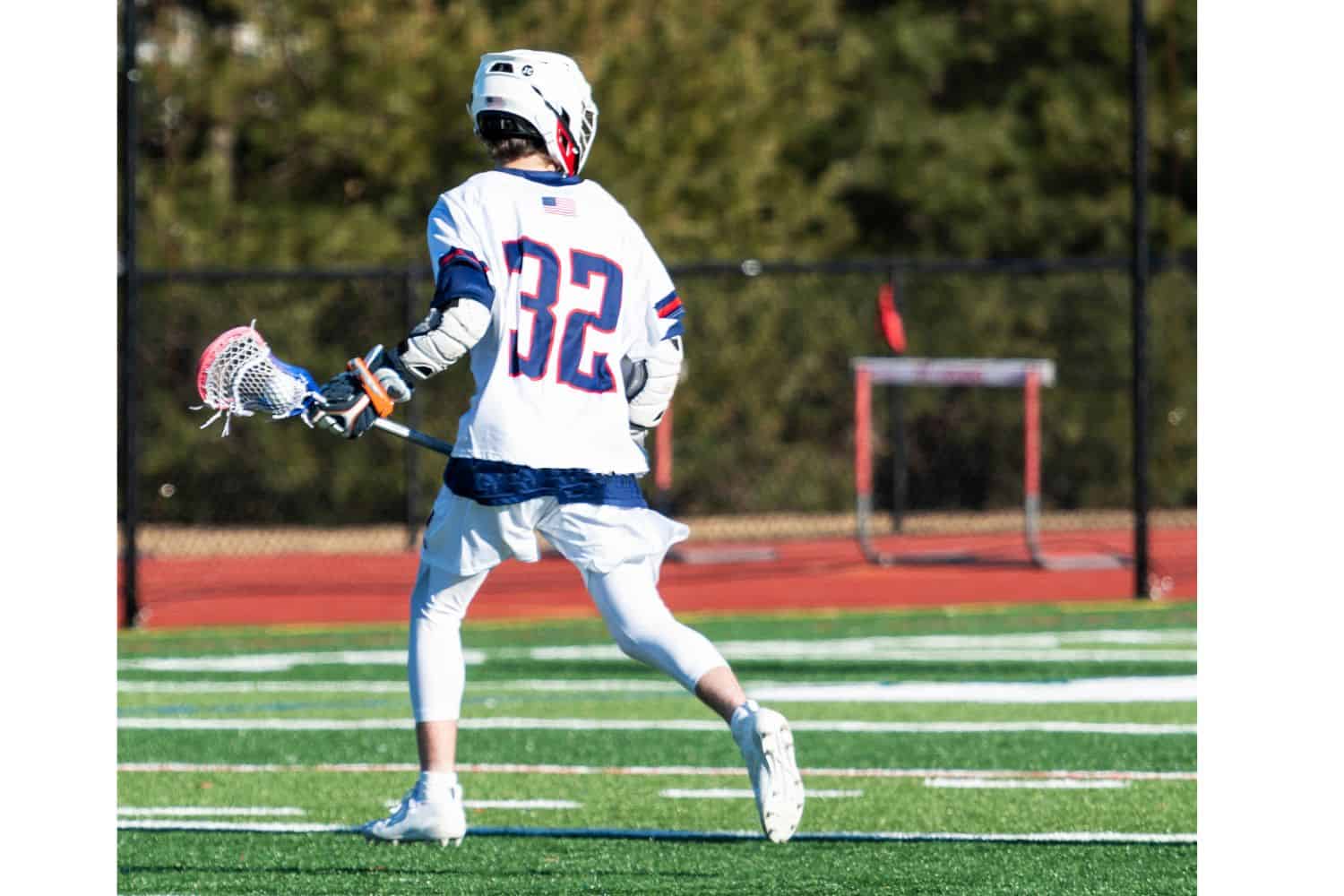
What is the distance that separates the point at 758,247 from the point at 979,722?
16.1 m

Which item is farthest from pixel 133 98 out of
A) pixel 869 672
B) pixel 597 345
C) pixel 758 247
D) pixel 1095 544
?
pixel 758 247

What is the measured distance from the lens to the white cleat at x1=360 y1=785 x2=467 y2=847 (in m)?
5.88

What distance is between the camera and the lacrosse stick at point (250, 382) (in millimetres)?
5512

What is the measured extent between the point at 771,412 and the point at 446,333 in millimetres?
17091

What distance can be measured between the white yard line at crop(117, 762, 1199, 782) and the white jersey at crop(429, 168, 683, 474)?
2075 millimetres

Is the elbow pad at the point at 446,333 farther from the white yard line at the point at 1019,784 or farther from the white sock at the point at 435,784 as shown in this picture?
the white yard line at the point at 1019,784

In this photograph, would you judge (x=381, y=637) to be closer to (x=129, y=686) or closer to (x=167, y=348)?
(x=129, y=686)

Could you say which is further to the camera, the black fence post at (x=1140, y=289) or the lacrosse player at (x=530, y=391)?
the black fence post at (x=1140, y=289)

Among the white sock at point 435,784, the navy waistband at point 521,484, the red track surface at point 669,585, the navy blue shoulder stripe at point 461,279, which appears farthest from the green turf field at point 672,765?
the red track surface at point 669,585

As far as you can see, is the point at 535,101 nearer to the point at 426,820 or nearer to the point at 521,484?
the point at 521,484

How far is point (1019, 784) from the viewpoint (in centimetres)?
727

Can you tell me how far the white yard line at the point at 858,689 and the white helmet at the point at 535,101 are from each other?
4240 millimetres

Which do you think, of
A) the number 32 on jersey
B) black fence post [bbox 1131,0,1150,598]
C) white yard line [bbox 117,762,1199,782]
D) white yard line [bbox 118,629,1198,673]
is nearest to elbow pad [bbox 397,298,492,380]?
the number 32 on jersey

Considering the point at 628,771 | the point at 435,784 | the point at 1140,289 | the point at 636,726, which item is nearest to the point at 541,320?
the point at 435,784
